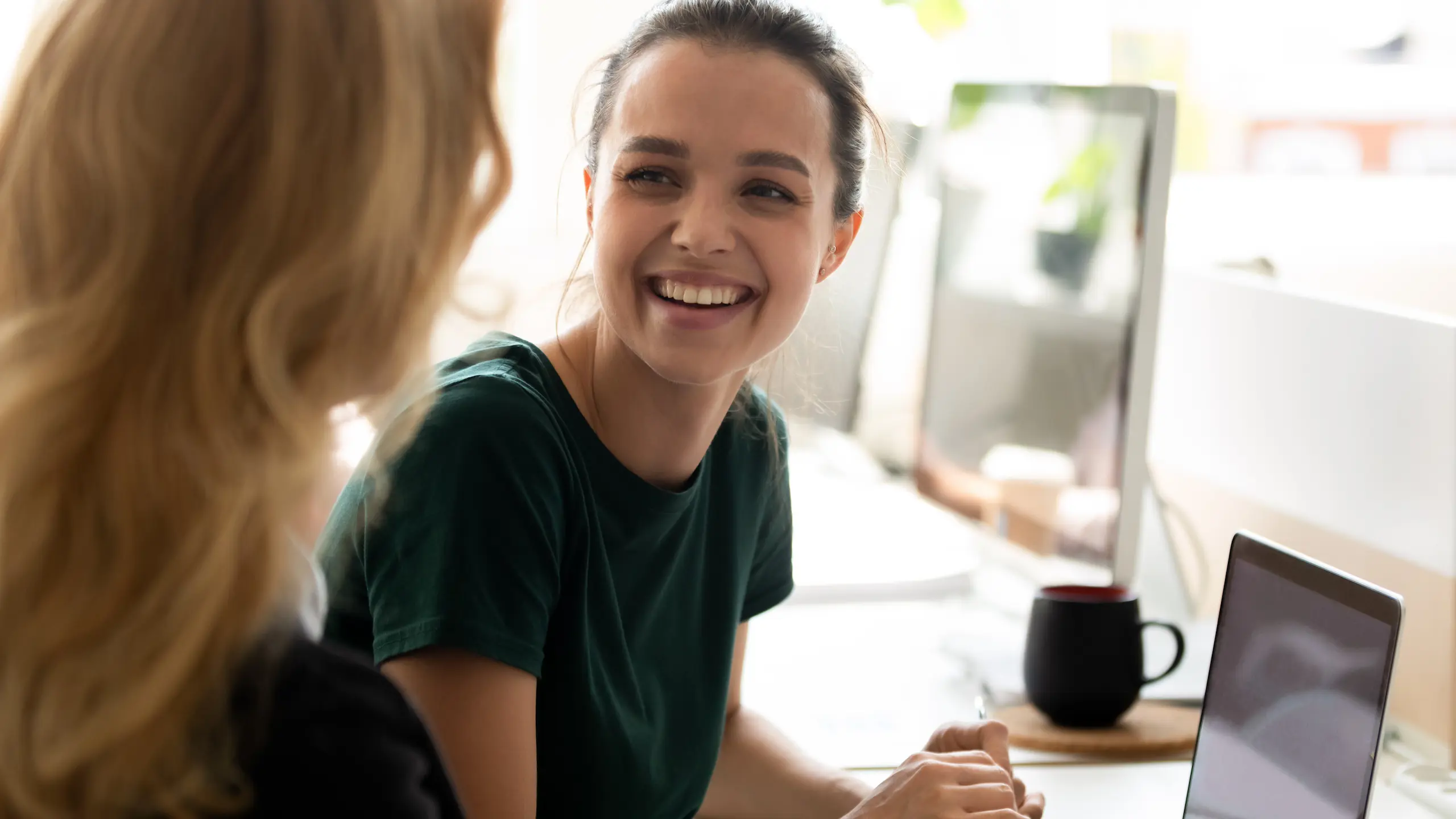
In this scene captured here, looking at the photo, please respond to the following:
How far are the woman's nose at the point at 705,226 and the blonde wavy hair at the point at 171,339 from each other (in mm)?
482

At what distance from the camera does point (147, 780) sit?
58 cm

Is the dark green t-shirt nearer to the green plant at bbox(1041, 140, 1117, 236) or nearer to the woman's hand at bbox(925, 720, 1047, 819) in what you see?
the woman's hand at bbox(925, 720, 1047, 819)

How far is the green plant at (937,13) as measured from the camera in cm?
269

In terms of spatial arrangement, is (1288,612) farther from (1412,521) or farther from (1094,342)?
(1094,342)

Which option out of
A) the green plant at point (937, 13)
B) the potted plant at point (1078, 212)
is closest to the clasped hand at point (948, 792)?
the potted plant at point (1078, 212)

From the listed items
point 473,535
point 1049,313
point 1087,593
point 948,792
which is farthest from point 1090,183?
point 473,535

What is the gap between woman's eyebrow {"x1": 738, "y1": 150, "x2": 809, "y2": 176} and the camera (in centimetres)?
110

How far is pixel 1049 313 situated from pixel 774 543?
56cm

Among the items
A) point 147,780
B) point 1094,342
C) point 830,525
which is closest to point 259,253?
point 147,780

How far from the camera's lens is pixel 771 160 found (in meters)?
1.11

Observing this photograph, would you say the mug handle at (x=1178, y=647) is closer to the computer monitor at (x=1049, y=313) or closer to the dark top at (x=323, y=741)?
the computer monitor at (x=1049, y=313)

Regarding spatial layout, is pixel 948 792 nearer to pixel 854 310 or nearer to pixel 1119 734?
pixel 1119 734

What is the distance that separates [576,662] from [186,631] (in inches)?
19.0

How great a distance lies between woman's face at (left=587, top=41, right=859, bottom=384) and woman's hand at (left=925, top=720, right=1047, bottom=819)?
0.35 m
